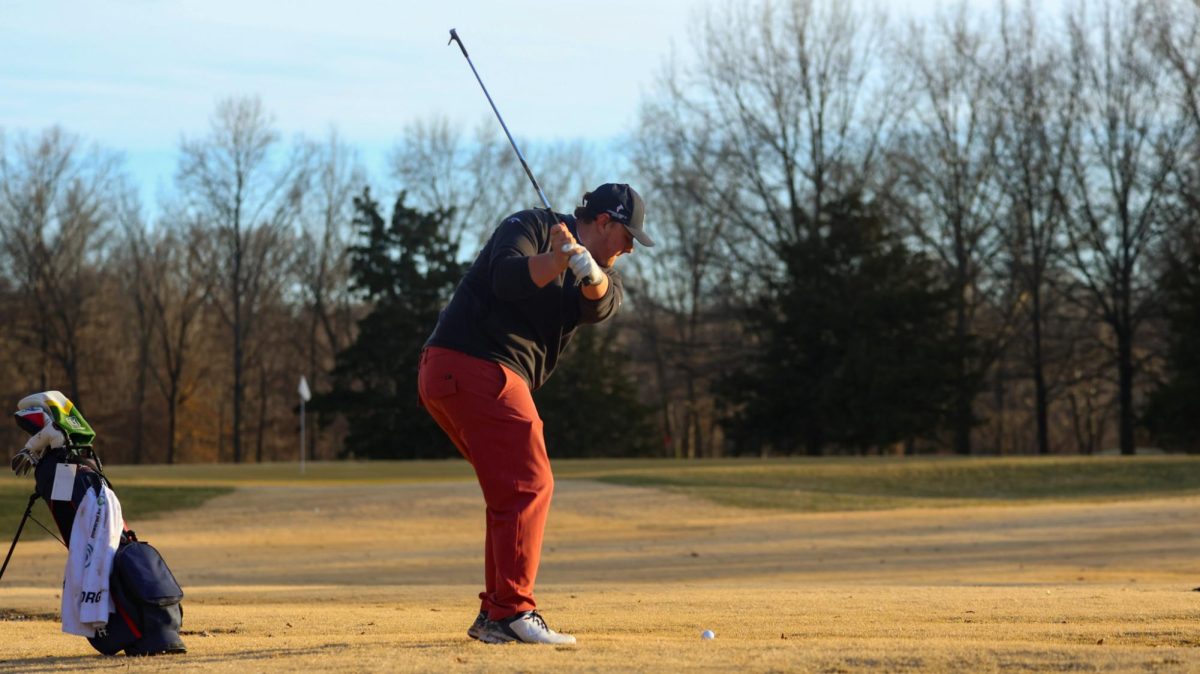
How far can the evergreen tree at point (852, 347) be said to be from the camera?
43375mm

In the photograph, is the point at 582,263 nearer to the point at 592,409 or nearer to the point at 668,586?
the point at 668,586

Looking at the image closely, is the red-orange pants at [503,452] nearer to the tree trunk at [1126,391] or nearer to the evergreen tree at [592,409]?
the tree trunk at [1126,391]

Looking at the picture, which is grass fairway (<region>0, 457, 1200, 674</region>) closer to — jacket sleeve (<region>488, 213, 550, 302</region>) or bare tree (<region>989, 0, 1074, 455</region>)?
jacket sleeve (<region>488, 213, 550, 302</region>)

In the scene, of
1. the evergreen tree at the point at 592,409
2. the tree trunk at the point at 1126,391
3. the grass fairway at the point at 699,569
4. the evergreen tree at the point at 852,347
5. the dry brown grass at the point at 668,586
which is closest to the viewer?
the dry brown grass at the point at 668,586

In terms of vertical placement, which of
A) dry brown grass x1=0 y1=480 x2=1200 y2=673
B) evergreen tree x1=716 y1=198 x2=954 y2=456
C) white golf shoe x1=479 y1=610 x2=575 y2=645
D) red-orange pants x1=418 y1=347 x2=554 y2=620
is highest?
evergreen tree x1=716 y1=198 x2=954 y2=456

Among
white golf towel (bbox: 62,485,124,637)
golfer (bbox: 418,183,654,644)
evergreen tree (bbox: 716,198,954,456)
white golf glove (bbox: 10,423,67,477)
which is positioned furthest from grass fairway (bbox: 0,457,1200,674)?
evergreen tree (bbox: 716,198,954,456)

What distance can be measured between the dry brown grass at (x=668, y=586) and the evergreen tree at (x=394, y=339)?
2729 centimetres

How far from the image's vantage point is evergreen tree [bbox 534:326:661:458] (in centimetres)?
5012

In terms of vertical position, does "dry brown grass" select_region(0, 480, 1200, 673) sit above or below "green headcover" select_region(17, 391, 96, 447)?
below

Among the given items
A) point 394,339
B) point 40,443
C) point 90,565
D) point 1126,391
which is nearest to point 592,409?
point 394,339

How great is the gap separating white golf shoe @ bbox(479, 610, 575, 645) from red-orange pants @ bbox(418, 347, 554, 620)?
32 millimetres

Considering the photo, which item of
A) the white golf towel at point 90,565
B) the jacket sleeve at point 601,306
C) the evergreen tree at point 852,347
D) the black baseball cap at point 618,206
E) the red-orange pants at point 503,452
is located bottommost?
the white golf towel at point 90,565

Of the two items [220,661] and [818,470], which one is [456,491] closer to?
[818,470]

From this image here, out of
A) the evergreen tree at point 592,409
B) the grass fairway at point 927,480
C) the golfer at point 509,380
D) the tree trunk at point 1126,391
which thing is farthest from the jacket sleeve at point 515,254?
the evergreen tree at point 592,409
